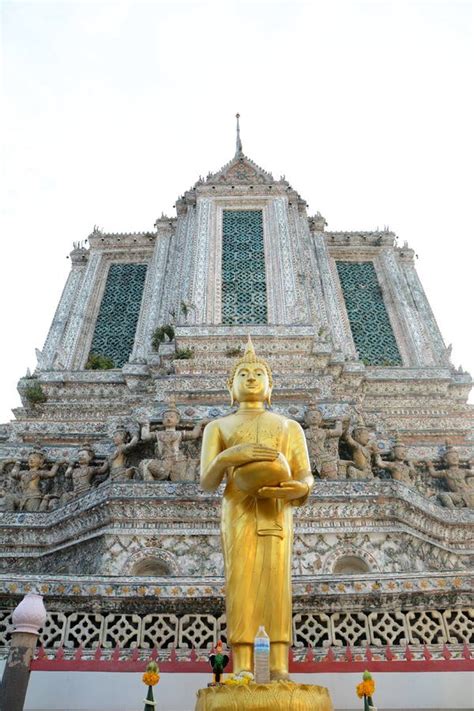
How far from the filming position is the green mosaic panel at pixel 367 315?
1616 cm

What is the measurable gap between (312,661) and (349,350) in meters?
11.5

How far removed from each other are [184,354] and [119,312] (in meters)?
5.31

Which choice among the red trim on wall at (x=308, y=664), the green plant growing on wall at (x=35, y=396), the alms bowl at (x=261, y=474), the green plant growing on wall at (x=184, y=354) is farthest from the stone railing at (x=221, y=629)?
the green plant growing on wall at (x=35, y=396)

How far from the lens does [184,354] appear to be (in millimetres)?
13070

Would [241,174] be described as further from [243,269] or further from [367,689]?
[367,689]

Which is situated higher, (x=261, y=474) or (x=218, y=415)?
(x=218, y=415)

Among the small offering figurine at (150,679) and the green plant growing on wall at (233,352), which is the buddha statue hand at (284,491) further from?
the green plant growing on wall at (233,352)

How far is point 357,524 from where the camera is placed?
27.5ft

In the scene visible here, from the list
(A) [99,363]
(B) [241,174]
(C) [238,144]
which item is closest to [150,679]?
(A) [99,363]

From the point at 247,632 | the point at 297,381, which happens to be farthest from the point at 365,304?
the point at 247,632

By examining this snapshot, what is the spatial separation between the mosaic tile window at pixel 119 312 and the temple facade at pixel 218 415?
0.05m

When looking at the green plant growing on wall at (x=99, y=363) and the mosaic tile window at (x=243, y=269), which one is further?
the green plant growing on wall at (x=99, y=363)

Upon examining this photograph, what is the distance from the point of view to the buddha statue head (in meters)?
4.97

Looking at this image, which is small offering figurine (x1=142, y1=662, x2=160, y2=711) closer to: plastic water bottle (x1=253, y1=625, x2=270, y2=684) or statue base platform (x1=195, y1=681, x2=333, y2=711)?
statue base platform (x1=195, y1=681, x2=333, y2=711)
